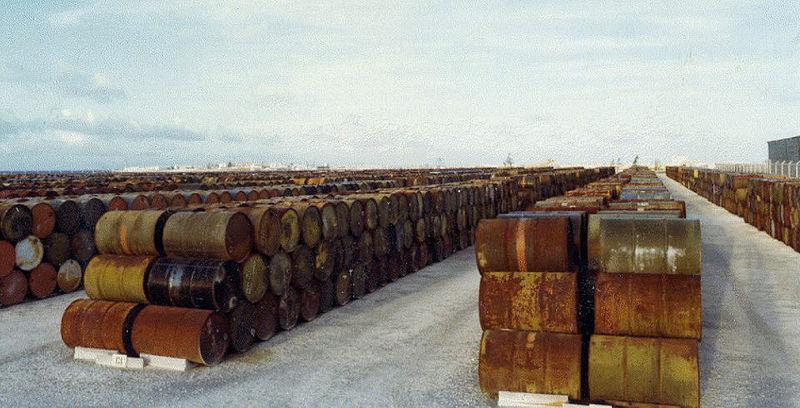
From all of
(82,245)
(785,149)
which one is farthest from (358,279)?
(785,149)

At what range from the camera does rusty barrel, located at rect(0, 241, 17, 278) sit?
1202 centimetres

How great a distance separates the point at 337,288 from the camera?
1123cm

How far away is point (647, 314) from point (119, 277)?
703 centimetres

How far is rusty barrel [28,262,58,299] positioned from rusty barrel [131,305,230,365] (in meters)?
6.09

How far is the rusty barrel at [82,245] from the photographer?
13.7 meters

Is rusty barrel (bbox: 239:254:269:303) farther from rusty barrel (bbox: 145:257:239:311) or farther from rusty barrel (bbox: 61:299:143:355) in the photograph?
rusty barrel (bbox: 61:299:143:355)

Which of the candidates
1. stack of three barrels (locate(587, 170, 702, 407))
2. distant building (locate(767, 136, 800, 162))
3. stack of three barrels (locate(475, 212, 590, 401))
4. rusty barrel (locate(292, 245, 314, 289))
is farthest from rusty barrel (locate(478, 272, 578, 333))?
distant building (locate(767, 136, 800, 162))

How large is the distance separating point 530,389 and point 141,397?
4.53m

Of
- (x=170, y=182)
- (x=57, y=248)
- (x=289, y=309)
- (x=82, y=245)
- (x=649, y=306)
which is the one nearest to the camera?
(x=649, y=306)

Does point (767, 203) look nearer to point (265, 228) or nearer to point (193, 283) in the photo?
point (265, 228)

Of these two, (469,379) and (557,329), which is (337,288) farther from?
(557,329)

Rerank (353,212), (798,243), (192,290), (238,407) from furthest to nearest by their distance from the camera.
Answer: (798,243), (353,212), (192,290), (238,407)

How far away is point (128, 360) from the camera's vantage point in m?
8.09

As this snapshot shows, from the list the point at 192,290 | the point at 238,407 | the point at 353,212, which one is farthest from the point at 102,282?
the point at 353,212
